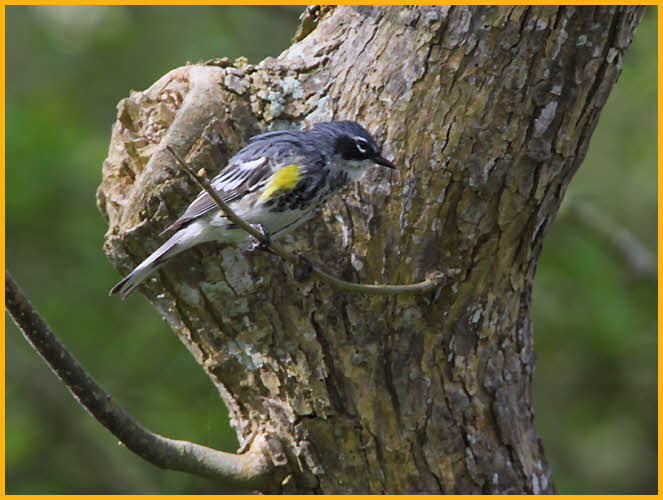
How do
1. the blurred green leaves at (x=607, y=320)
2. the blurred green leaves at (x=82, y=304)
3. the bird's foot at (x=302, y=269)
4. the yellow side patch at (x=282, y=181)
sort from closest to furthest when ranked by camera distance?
the bird's foot at (x=302, y=269) < the yellow side patch at (x=282, y=181) < the blurred green leaves at (x=82, y=304) < the blurred green leaves at (x=607, y=320)

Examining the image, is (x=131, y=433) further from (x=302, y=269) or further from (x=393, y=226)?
(x=393, y=226)

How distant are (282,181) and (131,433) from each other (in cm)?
114

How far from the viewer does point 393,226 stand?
288cm

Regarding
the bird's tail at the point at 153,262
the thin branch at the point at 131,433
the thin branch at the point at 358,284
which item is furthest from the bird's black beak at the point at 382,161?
the thin branch at the point at 131,433

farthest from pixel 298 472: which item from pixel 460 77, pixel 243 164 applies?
pixel 460 77

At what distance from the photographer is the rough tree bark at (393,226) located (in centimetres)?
279

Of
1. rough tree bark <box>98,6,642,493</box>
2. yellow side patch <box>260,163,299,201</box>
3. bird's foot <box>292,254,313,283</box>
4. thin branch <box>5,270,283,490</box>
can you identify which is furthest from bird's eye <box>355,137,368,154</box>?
thin branch <box>5,270,283,490</box>

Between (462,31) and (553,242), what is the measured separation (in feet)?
9.23

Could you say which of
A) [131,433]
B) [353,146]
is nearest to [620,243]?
[353,146]

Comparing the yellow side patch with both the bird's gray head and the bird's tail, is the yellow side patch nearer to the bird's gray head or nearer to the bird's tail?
the bird's gray head

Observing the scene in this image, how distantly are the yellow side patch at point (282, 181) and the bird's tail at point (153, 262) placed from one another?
41 cm

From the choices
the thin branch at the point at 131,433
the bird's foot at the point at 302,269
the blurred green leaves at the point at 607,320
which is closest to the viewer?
the thin branch at the point at 131,433

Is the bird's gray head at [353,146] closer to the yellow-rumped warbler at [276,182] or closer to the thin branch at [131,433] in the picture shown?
the yellow-rumped warbler at [276,182]

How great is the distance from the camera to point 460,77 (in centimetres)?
280
